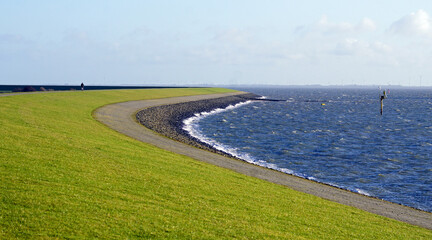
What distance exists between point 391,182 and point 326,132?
99.9ft

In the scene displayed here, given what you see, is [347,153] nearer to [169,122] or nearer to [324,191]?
[324,191]

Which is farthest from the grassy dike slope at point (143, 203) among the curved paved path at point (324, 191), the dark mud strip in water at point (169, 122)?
the dark mud strip in water at point (169, 122)

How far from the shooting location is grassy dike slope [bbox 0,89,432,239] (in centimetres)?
1191

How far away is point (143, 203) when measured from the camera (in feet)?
47.3

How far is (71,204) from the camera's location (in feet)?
42.9

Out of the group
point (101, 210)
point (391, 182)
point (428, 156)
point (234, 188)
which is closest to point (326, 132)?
point (428, 156)

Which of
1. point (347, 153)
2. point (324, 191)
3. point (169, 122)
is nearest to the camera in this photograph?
point (324, 191)

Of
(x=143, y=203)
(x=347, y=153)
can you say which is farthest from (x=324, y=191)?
(x=347, y=153)

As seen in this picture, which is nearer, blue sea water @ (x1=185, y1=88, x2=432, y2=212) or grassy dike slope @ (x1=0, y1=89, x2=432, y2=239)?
grassy dike slope @ (x1=0, y1=89, x2=432, y2=239)

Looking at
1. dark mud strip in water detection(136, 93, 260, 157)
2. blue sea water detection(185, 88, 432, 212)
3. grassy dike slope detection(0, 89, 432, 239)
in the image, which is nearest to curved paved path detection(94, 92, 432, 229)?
grassy dike slope detection(0, 89, 432, 239)

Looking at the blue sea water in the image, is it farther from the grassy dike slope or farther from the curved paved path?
the grassy dike slope

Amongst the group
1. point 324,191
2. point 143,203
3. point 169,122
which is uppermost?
point 143,203

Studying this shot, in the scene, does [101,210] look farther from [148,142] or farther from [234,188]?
[148,142]

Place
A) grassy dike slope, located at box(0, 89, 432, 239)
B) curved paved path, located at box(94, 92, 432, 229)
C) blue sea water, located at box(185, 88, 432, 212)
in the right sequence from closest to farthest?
1. grassy dike slope, located at box(0, 89, 432, 239)
2. curved paved path, located at box(94, 92, 432, 229)
3. blue sea water, located at box(185, 88, 432, 212)
